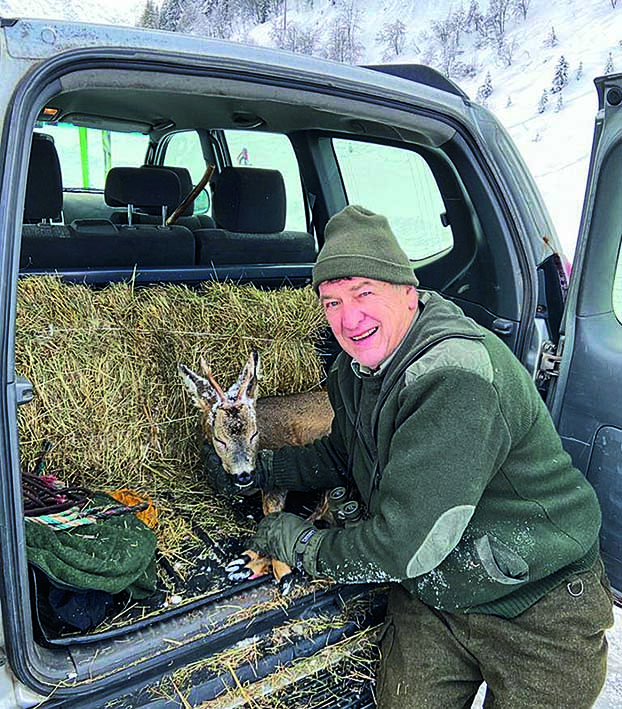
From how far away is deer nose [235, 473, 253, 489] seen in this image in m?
2.73

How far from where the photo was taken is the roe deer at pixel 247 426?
8.84 ft

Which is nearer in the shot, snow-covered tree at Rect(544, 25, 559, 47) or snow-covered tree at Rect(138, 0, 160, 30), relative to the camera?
snow-covered tree at Rect(544, 25, 559, 47)

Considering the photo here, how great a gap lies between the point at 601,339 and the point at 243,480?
4.72 ft

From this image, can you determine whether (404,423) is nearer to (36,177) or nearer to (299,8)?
(36,177)

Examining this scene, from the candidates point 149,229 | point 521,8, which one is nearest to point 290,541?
point 149,229

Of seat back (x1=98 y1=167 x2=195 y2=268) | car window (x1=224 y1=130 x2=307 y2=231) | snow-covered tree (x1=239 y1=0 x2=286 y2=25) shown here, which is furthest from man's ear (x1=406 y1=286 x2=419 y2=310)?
snow-covered tree (x1=239 y1=0 x2=286 y2=25)

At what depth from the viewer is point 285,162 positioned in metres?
4.37

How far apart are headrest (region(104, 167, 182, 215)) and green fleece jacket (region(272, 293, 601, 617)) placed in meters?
2.21

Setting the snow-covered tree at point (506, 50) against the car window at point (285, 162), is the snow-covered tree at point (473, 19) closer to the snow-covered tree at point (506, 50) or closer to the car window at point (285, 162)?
the snow-covered tree at point (506, 50)

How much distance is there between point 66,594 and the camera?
1972mm

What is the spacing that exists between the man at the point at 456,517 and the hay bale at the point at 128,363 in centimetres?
134

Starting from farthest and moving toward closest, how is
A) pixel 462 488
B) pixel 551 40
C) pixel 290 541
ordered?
1. pixel 551 40
2. pixel 290 541
3. pixel 462 488

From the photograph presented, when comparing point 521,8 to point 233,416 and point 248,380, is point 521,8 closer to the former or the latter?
point 248,380

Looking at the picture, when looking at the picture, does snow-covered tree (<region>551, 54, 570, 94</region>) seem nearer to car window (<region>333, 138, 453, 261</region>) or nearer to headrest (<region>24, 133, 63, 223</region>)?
car window (<region>333, 138, 453, 261</region>)
